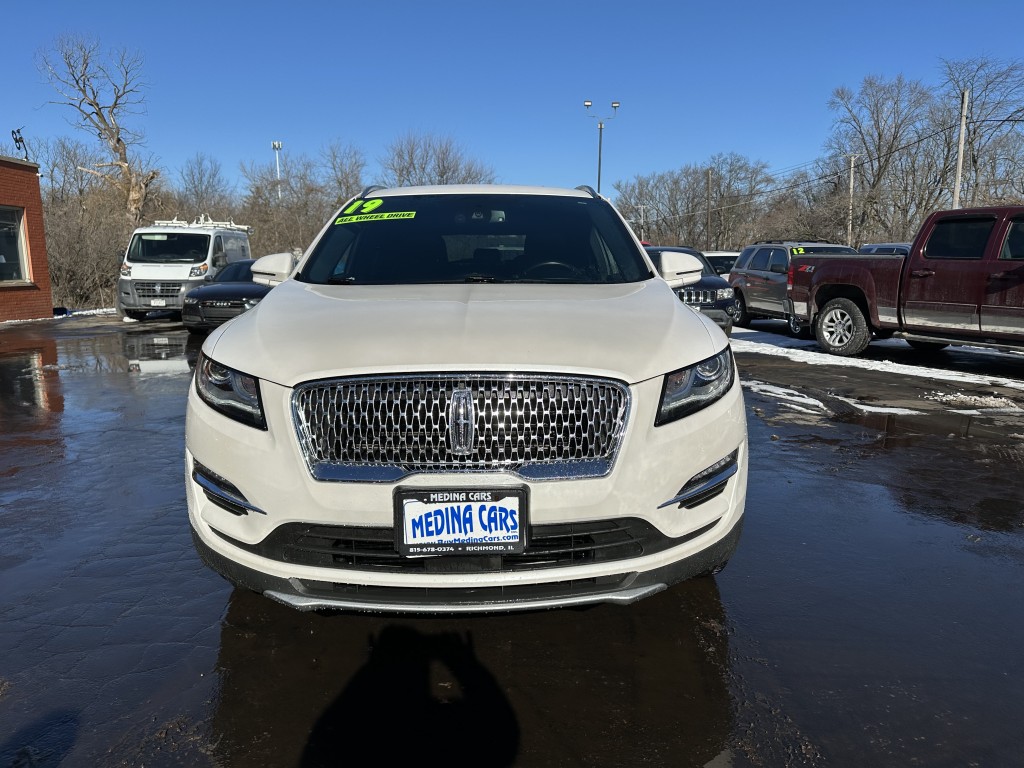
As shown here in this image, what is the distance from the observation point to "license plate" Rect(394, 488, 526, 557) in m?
2.31

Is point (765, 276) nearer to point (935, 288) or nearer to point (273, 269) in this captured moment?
point (935, 288)

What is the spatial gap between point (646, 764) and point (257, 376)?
171 centimetres

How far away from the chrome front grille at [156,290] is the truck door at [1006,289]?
16.2m

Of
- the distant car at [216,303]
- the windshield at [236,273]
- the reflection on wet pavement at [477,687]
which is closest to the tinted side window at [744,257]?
the distant car at [216,303]

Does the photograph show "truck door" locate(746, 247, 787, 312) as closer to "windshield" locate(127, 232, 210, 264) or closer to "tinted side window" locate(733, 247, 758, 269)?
"tinted side window" locate(733, 247, 758, 269)

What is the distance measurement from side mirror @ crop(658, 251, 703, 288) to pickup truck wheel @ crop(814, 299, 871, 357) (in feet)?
25.1

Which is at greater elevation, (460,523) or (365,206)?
(365,206)

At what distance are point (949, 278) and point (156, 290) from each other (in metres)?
16.2

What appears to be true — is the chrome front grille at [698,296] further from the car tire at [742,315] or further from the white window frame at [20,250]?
the white window frame at [20,250]

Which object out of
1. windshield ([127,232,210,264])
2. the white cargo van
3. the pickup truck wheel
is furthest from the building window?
the pickup truck wheel

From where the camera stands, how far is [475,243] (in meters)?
3.99

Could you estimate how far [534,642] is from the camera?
2.93 metres

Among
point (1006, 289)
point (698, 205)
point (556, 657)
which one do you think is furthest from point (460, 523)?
point (698, 205)

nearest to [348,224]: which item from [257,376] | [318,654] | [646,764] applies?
[257,376]
